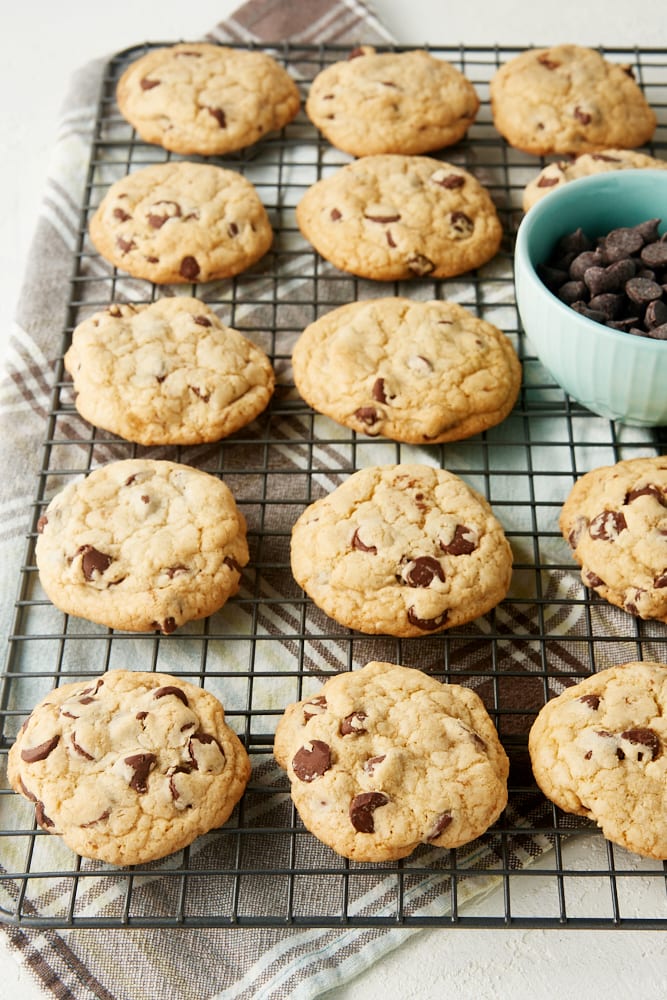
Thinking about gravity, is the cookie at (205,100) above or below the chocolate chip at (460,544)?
above

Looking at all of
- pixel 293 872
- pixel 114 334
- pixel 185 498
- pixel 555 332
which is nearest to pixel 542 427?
pixel 555 332

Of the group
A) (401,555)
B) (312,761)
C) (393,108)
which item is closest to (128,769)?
(312,761)

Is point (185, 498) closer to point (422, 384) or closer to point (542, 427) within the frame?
point (422, 384)

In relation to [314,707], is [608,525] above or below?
above

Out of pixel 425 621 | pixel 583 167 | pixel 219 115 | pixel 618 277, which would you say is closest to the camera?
pixel 425 621

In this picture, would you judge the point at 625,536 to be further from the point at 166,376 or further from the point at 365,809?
the point at 166,376

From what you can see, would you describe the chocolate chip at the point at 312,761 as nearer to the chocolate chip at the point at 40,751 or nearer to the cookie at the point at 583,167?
the chocolate chip at the point at 40,751

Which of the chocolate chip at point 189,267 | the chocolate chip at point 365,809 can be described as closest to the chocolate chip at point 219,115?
the chocolate chip at point 189,267
